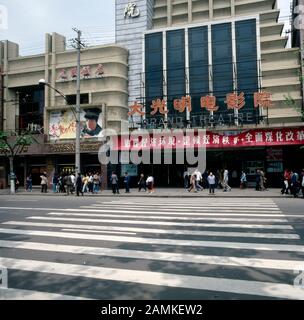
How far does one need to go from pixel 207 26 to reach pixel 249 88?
8151 mm

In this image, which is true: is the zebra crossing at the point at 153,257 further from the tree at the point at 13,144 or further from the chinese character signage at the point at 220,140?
the tree at the point at 13,144

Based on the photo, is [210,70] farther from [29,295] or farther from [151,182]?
[29,295]

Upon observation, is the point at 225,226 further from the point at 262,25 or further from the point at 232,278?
the point at 262,25

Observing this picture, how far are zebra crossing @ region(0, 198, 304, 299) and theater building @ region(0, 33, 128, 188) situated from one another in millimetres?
19042

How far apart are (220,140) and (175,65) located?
1335cm

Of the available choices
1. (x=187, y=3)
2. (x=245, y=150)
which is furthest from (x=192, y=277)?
(x=187, y=3)

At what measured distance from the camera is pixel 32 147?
30984mm

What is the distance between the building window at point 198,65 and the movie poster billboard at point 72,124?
34.6ft

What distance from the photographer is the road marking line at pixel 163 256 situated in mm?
6047

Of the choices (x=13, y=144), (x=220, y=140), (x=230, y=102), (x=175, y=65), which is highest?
(x=175, y=65)

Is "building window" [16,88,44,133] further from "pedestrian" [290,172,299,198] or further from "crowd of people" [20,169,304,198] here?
"pedestrian" [290,172,299,198]

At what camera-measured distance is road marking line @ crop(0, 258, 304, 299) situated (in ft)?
15.6

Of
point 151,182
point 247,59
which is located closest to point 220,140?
point 151,182

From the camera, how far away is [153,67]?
35.7 m
